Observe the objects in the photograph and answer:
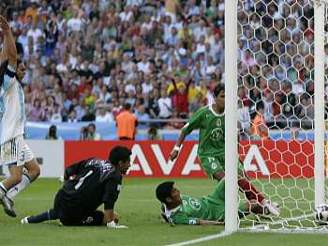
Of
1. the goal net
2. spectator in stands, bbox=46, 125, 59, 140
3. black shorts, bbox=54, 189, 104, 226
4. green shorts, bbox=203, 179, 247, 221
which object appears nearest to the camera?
black shorts, bbox=54, 189, 104, 226

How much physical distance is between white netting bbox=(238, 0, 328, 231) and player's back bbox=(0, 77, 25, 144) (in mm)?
2689

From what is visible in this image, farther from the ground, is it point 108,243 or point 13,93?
point 13,93

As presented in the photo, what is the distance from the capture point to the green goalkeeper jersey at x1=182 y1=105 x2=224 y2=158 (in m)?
13.3

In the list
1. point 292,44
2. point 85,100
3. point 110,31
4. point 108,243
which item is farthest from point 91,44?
point 108,243

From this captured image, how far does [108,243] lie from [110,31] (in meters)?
21.5

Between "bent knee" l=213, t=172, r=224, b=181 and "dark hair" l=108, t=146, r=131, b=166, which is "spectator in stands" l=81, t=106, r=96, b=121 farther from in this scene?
"dark hair" l=108, t=146, r=131, b=166

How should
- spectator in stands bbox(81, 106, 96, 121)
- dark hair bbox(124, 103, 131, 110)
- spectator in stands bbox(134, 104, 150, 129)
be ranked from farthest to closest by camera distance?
spectator in stands bbox(81, 106, 96, 121) → spectator in stands bbox(134, 104, 150, 129) → dark hair bbox(124, 103, 131, 110)

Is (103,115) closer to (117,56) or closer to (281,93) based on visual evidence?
(117,56)

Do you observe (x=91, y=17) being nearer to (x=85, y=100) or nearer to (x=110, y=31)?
(x=110, y=31)

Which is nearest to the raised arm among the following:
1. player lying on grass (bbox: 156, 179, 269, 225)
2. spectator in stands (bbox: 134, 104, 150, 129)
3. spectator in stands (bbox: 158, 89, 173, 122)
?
player lying on grass (bbox: 156, 179, 269, 225)

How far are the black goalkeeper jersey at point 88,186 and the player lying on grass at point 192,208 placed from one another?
0.71 meters

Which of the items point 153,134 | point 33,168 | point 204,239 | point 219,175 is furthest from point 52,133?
point 204,239

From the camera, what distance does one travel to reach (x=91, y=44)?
30891mm

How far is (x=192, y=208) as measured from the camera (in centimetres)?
1209
